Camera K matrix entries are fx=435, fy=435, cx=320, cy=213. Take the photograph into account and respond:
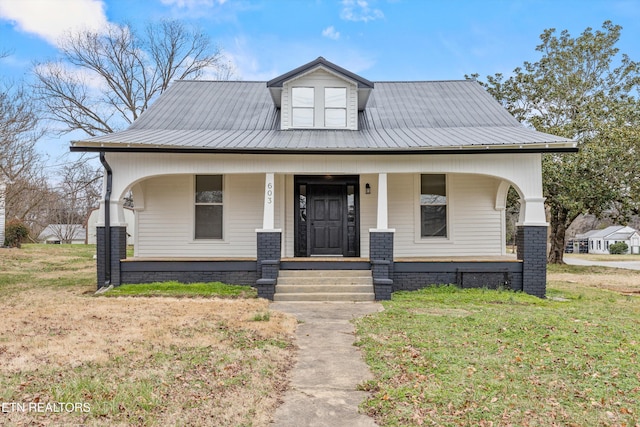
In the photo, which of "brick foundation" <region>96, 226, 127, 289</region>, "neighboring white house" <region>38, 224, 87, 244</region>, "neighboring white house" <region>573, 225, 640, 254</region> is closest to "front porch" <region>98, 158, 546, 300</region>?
"brick foundation" <region>96, 226, 127, 289</region>

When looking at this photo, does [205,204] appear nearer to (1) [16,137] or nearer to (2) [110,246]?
(2) [110,246]

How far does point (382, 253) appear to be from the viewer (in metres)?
9.55

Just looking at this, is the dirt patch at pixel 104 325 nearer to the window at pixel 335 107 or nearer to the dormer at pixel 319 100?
the dormer at pixel 319 100

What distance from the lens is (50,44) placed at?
934 inches

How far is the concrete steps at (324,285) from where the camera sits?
9.04 meters

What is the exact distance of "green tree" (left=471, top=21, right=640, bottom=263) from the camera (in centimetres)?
1709

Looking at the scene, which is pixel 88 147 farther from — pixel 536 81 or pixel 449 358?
pixel 536 81

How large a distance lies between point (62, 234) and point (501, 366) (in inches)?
2002

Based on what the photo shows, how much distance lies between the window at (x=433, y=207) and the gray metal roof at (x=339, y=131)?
1355mm

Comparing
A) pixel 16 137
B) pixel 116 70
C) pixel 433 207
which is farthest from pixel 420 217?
pixel 116 70

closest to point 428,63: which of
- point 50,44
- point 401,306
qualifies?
point 401,306

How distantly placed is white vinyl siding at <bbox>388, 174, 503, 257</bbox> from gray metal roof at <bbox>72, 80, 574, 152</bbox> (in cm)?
137

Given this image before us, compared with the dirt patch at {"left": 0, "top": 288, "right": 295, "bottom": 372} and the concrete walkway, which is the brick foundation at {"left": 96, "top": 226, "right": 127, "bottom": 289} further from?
the concrete walkway
